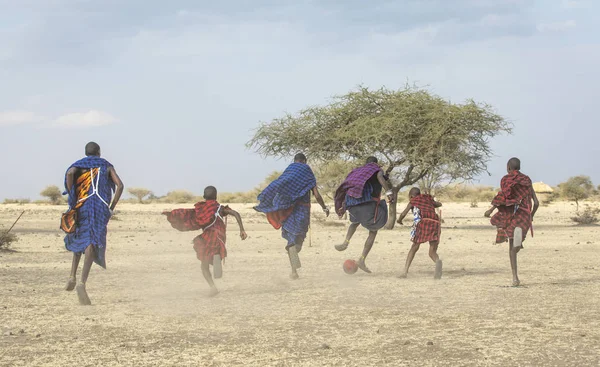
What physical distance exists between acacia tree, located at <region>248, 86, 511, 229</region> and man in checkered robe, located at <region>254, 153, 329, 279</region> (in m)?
16.4

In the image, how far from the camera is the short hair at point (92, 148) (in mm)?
10500

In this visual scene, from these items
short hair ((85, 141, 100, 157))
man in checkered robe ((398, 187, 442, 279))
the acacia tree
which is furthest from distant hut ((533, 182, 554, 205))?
short hair ((85, 141, 100, 157))

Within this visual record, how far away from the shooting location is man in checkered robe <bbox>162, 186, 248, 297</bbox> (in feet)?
36.4

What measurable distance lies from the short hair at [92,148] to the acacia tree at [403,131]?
19.5 metres

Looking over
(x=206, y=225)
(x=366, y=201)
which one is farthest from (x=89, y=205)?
(x=366, y=201)

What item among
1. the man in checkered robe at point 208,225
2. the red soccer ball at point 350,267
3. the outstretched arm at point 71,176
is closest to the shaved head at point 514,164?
the red soccer ball at point 350,267

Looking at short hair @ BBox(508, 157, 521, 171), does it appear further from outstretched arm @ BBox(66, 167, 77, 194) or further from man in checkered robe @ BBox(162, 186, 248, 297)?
outstretched arm @ BBox(66, 167, 77, 194)

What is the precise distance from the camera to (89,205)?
10242 millimetres

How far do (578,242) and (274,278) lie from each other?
42.0ft

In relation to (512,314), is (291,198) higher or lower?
higher

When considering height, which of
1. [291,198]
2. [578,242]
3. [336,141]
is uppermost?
[336,141]

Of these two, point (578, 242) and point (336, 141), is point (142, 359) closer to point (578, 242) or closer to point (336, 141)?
point (578, 242)

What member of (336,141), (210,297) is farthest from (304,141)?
(210,297)

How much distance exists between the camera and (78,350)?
737 cm
